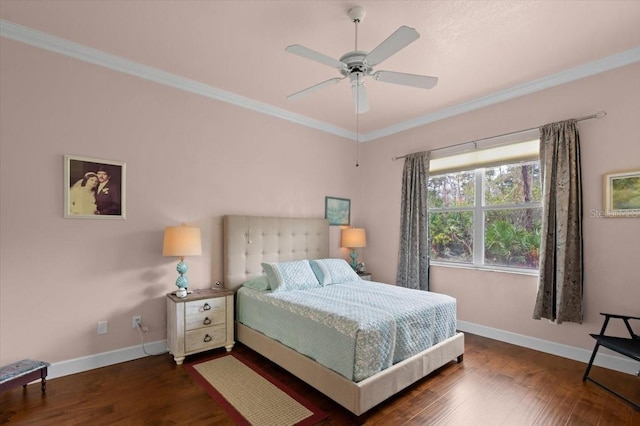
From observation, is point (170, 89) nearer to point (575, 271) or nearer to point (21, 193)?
point (21, 193)

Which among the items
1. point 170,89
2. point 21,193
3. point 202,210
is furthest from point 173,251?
point 170,89

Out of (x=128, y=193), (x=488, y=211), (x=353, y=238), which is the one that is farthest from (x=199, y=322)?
(x=488, y=211)

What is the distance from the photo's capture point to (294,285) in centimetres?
338

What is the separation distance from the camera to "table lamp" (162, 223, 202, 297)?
9.73ft

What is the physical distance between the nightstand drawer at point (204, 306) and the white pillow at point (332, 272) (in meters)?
1.14

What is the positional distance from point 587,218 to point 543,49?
5.36 ft

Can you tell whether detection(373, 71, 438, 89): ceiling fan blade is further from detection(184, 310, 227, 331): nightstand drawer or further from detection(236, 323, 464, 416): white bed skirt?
detection(184, 310, 227, 331): nightstand drawer

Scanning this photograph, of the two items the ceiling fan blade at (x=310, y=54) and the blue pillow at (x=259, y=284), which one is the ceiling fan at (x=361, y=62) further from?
the blue pillow at (x=259, y=284)

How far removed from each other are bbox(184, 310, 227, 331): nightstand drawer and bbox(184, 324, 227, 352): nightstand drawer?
4 cm

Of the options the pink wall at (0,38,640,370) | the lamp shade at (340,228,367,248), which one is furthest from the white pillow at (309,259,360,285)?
the pink wall at (0,38,640,370)

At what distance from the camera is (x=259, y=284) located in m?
3.42

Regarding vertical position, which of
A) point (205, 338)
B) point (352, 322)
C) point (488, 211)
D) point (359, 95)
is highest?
point (359, 95)

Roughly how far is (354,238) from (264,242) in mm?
1427

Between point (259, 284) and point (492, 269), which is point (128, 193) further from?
point (492, 269)
